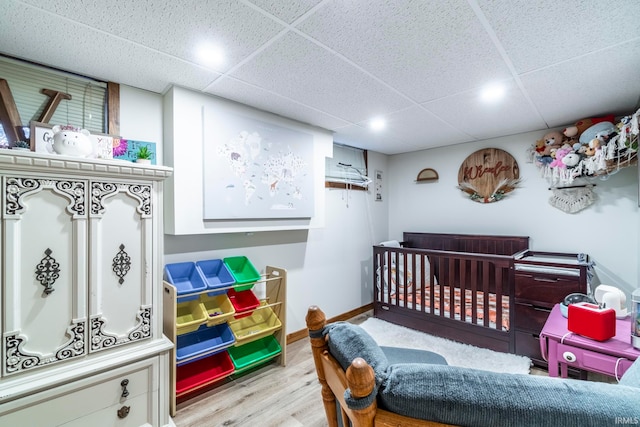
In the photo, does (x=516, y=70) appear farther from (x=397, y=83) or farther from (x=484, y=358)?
(x=484, y=358)

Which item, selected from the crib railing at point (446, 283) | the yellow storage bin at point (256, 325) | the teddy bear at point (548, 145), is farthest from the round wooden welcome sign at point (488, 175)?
the yellow storage bin at point (256, 325)

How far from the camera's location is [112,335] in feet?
4.90

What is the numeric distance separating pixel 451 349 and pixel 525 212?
68.3 inches

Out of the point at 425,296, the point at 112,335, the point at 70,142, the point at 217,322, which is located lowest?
the point at 425,296

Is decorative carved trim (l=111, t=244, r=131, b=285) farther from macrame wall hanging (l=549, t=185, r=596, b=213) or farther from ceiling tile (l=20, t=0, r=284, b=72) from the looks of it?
macrame wall hanging (l=549, t=185, r=596, b=213)

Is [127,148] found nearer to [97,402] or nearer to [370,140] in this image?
[97,402]

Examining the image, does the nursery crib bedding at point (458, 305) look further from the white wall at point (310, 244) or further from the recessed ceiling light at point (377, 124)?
the recessed ceiling light at point (377, 124)

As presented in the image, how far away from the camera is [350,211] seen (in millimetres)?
3662

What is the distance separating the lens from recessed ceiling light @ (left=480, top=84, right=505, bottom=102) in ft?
6.46

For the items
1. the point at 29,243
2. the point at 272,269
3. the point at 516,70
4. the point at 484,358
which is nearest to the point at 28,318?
the point at 29,243

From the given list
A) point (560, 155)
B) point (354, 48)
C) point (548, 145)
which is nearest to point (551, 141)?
point (548, 145)

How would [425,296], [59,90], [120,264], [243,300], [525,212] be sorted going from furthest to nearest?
[425,296] → [525,212] → [243,300] → [59,90] → [120,264]

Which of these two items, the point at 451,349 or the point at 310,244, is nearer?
the point at 451,349

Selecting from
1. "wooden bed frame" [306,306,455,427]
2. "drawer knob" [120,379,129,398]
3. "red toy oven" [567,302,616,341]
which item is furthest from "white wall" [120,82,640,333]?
"red toy oven" [567,302,616,341]
